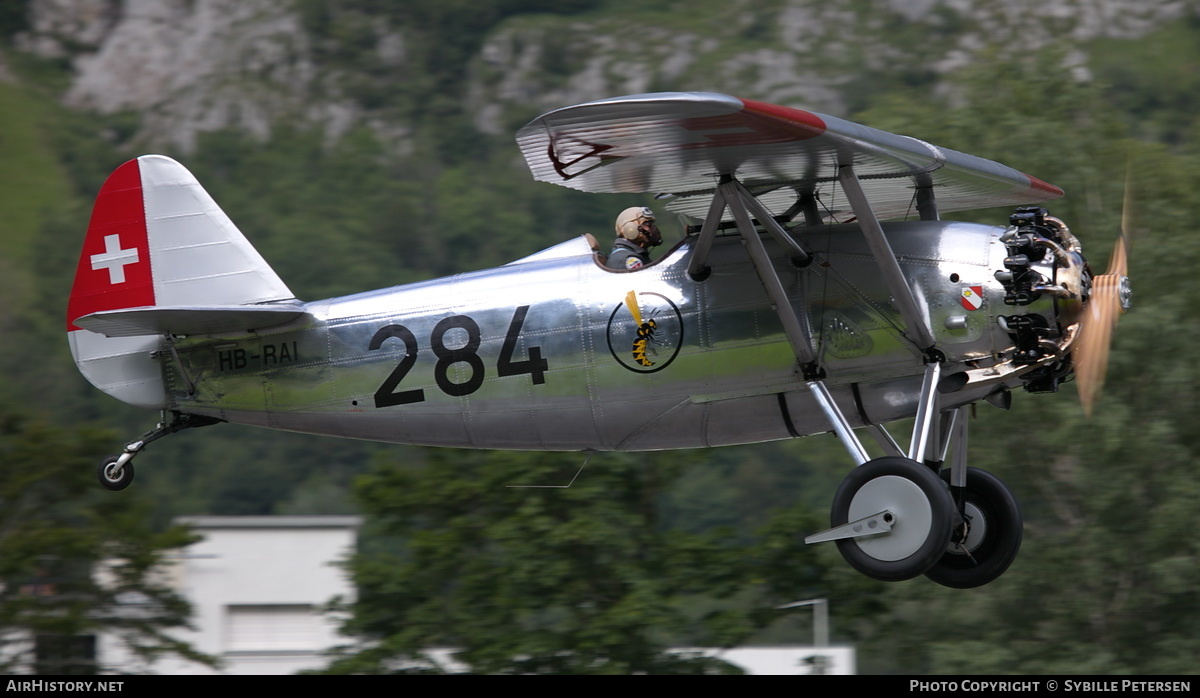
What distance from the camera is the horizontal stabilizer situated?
30.7 ft

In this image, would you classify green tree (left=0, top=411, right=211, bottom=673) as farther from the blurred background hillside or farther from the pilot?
the pilot

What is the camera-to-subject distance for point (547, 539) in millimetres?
22703

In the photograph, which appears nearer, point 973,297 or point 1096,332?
point 1096,332

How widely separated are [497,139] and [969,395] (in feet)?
285

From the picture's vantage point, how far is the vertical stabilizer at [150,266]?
1030cm

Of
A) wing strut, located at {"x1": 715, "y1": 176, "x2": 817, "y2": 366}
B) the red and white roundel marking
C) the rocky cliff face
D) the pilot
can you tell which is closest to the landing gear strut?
the pilot

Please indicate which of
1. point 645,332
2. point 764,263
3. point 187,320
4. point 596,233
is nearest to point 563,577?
point 187,320

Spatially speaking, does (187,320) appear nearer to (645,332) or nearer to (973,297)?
(645,332)

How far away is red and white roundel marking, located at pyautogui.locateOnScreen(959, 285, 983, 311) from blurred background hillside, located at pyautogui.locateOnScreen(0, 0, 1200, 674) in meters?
2.68

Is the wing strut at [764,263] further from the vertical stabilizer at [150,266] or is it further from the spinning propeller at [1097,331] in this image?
the vertical stabilizer at [150,266]

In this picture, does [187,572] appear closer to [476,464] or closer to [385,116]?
[476,464]

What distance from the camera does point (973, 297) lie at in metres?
8.80

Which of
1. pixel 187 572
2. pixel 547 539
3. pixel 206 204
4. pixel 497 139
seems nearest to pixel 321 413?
pixel 206 204

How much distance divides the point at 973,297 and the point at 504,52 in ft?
309
